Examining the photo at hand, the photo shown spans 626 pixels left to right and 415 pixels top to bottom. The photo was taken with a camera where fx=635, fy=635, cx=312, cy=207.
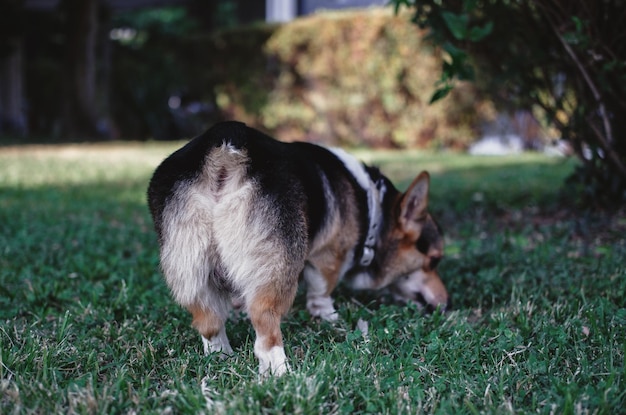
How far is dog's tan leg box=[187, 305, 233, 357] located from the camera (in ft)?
8.57

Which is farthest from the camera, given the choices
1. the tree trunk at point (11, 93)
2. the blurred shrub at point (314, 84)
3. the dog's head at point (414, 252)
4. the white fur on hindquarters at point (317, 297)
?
the tree trunk at point (11, 93)

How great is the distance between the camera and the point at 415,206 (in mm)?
3566

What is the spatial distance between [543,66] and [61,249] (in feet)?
13.2

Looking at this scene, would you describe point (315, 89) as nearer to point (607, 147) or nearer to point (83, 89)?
point (83, 89)

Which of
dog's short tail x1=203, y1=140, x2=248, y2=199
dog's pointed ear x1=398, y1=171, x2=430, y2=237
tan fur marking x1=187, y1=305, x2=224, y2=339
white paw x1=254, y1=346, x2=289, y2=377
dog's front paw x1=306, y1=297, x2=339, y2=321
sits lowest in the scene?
dog's front paw x1=306, y1=297, x2=339, y2=321

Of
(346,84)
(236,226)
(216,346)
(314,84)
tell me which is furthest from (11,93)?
(236,226)

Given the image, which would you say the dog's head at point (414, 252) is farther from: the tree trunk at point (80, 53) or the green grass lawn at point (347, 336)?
the tree trunk at point (80, 53)

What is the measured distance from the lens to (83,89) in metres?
15.9

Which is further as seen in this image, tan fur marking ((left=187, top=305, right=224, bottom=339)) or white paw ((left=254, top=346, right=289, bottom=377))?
tan fur marking ((left=187, top=305, right=224, bottom=339))

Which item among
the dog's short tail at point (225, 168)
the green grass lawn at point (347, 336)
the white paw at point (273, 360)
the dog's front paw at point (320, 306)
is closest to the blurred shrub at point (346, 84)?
the green grass lawn at point (347, 336)

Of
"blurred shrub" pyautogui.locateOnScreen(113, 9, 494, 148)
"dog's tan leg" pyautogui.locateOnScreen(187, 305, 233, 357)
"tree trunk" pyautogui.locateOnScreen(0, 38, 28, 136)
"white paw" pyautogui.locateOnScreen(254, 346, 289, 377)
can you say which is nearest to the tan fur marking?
"dog's tan leg" pyautogui.locateOnScreen(187, 305, 233, 357)

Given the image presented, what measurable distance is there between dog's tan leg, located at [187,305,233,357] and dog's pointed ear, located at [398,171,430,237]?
132 centimetres

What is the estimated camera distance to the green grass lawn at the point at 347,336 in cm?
218

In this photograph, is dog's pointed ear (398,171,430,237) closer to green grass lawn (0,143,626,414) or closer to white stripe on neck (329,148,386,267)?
white stripe on neck (329,148,386,267)
